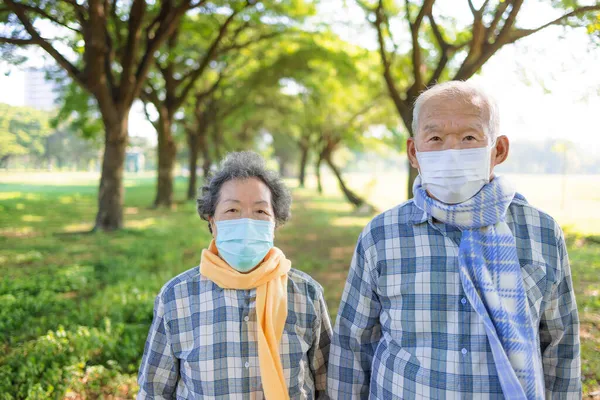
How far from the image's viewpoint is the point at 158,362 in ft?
7.32

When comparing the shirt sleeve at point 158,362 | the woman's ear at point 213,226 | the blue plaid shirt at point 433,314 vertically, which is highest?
the woman's ear at point 213,226

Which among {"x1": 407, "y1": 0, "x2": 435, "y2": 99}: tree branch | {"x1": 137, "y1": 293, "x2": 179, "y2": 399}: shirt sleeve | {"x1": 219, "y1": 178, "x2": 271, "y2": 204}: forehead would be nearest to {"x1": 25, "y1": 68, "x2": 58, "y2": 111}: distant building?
{"x1": 407, "y1": 0, "x2": 435, "y2": 99}: tree branch

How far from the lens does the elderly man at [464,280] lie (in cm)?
186

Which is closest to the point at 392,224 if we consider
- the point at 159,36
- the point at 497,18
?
the point at 497,18

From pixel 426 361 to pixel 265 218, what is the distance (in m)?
0.93

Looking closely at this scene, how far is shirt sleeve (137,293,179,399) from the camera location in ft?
7.30

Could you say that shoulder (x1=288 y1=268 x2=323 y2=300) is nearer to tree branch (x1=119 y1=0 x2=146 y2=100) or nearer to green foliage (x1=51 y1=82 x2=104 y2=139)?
tree branch (x1=119 y1=0 x2=146 y2=100)

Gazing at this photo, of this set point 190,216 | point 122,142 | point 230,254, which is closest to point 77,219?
point 190,216

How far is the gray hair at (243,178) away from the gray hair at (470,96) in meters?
0.76

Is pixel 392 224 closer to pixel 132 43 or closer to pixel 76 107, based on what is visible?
pixel 132 43

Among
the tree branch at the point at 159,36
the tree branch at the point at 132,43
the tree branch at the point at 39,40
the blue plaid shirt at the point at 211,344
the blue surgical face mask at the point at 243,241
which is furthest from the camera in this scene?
the tree branch at the point at 159,36

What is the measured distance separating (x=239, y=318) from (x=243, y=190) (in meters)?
0.57

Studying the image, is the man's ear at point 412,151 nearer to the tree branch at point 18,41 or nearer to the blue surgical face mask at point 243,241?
the blue surgical face mask at point 243,241

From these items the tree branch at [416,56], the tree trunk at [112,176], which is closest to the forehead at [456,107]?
the tree branch at [416,56]
